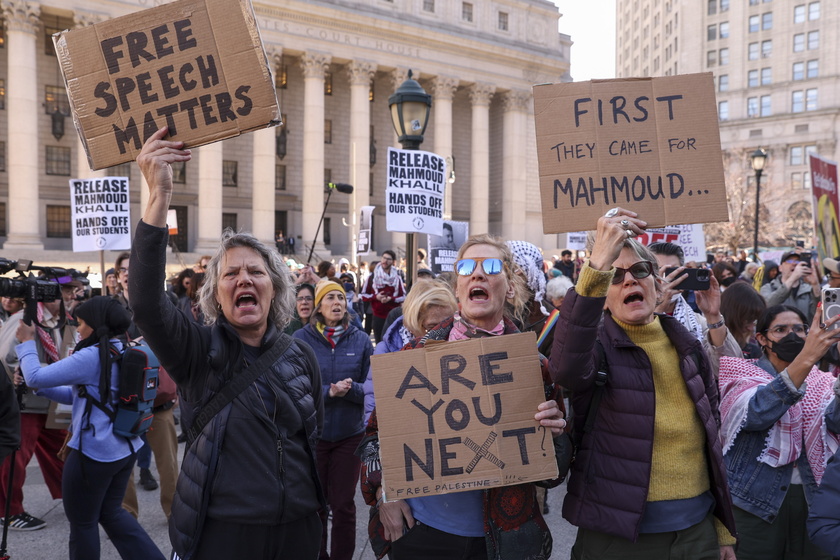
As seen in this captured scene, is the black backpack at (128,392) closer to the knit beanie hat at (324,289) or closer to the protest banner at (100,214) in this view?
the knit beanie hat at (324,289)

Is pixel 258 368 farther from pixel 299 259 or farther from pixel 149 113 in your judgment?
pixel 299 259

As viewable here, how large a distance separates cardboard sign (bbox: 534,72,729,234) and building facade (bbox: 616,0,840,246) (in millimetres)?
71102

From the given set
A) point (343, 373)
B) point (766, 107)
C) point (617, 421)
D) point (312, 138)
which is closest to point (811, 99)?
point (766, 107)

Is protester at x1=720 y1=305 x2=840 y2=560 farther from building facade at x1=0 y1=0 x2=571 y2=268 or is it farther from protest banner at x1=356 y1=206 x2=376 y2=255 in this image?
building facade at x1=0 y1=0 x2=571 y2=268

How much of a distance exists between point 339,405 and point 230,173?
37.2 metres

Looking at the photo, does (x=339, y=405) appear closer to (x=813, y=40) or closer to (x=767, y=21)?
(x=813, y=40)

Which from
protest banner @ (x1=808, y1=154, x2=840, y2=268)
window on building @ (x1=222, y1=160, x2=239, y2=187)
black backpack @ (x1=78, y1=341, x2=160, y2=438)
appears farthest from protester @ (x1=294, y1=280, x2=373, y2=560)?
window on building @ (x1=222, y1=160, x2=239, y2=187)

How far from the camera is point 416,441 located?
2.66 meters

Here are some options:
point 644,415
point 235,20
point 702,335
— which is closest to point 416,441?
point 644,415

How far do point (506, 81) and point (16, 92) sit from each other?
96.9 ft

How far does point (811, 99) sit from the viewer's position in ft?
237

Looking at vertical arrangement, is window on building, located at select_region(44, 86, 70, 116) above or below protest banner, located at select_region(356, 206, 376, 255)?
above

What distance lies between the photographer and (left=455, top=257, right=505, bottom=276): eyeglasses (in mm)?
2914

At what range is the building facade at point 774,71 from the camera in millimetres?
70750
